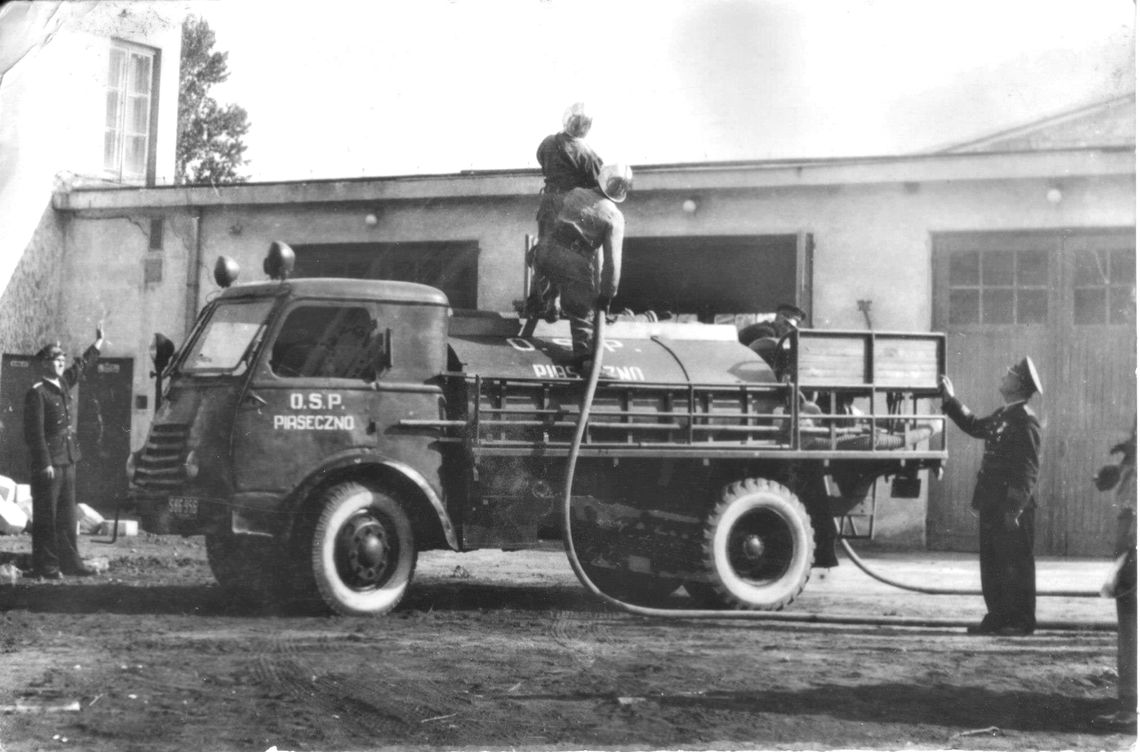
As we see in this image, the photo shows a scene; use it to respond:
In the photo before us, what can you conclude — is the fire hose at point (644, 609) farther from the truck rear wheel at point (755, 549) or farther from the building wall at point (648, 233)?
the building wall at point (648, 233)

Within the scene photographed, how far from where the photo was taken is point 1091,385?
9742 mm

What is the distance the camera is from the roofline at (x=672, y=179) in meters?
11.6

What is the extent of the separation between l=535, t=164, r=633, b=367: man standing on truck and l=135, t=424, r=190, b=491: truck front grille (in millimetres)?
2701

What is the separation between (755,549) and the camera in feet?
32.3

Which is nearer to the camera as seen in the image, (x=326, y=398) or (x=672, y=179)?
(x=326, y=398)

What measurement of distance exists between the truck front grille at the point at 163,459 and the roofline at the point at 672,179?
2.47 metres

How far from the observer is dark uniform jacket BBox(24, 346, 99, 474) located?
9594 mm

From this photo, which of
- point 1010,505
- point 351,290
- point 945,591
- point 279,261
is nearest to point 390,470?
point 351,290

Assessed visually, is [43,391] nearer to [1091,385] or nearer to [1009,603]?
[1009,603]

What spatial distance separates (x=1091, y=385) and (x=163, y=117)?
7.28m

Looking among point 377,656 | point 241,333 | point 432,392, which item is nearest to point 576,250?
point 432,392

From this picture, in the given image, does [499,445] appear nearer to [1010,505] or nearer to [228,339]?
[228,339]

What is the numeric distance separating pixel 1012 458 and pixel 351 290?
14.4 ft

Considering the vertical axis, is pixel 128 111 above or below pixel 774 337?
above
